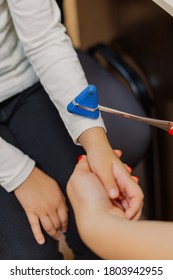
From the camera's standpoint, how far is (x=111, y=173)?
2.01 ft

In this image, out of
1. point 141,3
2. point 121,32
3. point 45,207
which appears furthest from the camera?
point 121,32

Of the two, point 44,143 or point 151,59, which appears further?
point 151,59

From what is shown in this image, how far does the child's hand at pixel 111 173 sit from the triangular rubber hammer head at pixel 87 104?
0.03 m

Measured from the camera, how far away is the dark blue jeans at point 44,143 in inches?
26.5

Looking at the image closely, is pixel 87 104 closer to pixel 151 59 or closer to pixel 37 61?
pixel 37 61

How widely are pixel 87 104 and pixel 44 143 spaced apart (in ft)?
0.51

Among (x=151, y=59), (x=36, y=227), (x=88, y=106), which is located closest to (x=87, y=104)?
(x=88, y=106)

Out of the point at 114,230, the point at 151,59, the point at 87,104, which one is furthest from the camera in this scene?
the point at 151,59

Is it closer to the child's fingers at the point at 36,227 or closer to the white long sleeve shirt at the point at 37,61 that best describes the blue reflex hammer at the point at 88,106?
the white long sleeve shirt at the point at 37,61

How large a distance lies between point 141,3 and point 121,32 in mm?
166

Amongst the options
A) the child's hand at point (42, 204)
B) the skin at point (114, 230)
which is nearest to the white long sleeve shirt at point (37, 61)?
the child's hand at point (42, 204)

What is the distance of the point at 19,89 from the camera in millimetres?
770
